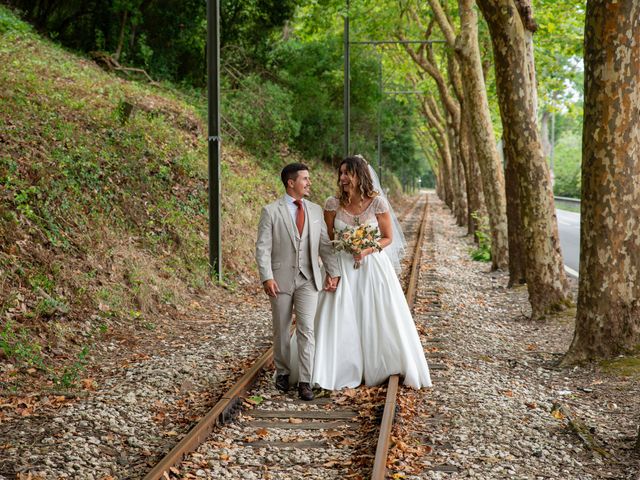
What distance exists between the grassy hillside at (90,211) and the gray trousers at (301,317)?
2191 millimetres

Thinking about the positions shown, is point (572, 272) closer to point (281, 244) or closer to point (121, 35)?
point (281, 244)

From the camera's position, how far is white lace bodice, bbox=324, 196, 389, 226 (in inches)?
313

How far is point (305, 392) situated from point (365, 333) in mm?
904

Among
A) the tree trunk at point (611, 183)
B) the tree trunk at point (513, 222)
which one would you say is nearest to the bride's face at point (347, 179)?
the tree trunk at point (611, 183)

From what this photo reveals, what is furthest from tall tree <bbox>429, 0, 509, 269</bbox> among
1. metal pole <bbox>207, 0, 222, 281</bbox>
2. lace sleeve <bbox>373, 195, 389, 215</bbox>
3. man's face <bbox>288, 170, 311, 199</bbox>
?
man's face <bbox>288, 170, 311, 199</bbox>

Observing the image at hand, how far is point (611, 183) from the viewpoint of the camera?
8.09 m

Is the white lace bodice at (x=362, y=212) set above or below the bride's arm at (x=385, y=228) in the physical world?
above

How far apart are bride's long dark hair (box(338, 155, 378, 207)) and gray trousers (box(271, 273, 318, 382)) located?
39.6 inches

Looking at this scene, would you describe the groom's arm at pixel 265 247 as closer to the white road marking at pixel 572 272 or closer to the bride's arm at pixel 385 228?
the bride's arm at pixel 385 228

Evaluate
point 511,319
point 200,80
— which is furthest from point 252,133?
point 511,319

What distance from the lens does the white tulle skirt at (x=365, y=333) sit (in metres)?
7.75

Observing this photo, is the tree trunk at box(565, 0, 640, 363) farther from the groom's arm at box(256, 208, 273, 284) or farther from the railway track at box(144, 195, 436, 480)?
the groom's arm at box(256, 208, 273, 284)

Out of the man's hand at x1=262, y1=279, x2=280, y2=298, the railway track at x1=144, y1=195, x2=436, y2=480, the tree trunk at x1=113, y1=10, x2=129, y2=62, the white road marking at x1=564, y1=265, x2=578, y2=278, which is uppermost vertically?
the tree trunk at x1=113, y1=10, x2=129, y2=62

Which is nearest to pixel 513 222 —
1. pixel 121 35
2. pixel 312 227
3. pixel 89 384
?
pixel 312 227
